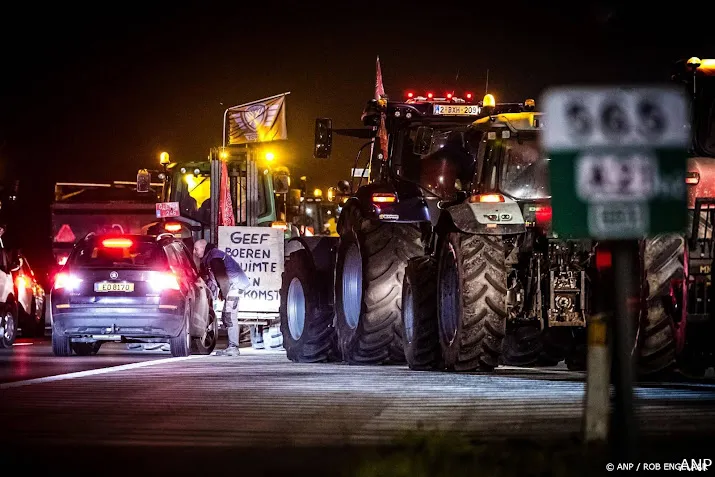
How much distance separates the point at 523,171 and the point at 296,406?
18.0ft

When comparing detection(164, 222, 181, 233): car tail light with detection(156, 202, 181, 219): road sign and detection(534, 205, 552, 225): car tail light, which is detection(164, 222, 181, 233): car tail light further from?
detection(534, 205, 552, 225): car tail light

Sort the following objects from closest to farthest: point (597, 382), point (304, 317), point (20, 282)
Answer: point (597, 382) → point (304, 317) → point (20, 282)

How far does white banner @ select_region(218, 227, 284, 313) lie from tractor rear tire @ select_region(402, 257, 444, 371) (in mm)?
8074

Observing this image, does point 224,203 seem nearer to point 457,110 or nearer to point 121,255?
point 121,255

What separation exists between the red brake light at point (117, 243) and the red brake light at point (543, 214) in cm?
792

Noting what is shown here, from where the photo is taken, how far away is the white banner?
25594 millimetres

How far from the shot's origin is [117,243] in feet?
73.4

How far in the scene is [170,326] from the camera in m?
22.0

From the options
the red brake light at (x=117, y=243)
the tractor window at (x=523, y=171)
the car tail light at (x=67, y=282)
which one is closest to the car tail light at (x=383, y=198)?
the tractor window at (x=523, y=171)

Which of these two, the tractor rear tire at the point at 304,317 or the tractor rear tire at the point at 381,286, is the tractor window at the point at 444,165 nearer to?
the tractor rear tire at the point at 381,286

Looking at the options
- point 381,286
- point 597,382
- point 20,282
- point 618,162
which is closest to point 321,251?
point 381,286

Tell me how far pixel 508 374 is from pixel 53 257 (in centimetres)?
2568

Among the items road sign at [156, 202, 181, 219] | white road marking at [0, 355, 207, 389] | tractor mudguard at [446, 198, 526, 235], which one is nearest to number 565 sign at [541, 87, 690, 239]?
tractor mudguard at [446, 198, 526, 235]

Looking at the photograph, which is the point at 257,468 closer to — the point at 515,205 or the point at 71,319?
the point at 515,205
